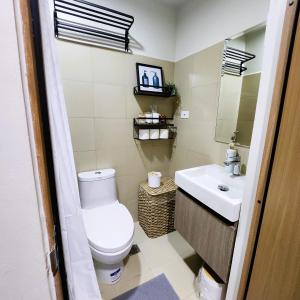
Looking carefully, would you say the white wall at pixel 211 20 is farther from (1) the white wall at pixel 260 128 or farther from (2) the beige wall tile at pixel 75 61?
(2) the beige wall tile at pixel 75 61

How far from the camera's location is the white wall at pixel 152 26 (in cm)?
164

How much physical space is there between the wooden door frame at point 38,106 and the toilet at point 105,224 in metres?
0.74

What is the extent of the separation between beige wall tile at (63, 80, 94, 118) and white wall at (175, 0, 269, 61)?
41.3 inches

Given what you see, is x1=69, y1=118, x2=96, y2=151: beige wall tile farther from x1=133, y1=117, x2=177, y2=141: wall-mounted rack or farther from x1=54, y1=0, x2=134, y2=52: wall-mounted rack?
x1=54, y1=0, x2=134, y2=52: wall-mounted rack

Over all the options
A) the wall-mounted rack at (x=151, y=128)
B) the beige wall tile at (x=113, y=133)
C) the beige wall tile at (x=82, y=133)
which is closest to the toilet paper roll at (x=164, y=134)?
the wall-mounted rack at (x=151, y=128)

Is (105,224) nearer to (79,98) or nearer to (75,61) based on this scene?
(79,98)

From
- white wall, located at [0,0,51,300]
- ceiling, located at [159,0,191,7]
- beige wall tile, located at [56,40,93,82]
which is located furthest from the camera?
ceiling, located at [159,0,191,7]

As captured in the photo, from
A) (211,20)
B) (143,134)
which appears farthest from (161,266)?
(211,20)

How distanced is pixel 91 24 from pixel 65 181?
1.54 meters

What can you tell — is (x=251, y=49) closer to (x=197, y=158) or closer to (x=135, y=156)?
(x=197, y=158)

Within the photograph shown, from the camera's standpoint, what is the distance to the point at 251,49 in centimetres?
130

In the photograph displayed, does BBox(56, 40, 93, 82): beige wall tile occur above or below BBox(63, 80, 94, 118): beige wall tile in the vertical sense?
above

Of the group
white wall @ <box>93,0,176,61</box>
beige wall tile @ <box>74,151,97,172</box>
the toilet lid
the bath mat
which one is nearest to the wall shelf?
white wall @ <box>93,0,176,61</box>

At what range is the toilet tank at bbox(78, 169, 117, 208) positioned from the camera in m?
1.62
